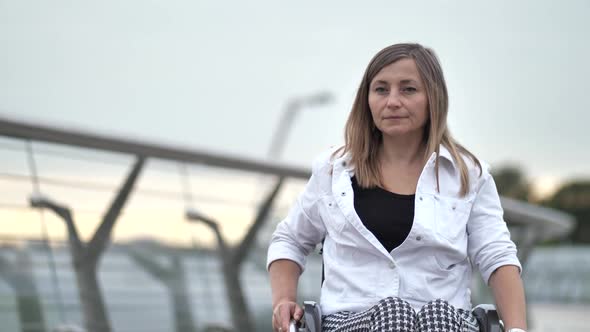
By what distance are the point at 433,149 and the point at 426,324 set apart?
48cm

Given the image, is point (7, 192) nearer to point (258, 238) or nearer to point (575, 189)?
point (258, 238)

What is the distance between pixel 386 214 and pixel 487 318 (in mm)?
335

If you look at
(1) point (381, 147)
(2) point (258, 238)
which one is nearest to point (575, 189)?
(2) point (258, 238)

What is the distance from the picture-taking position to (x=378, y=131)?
2795mm

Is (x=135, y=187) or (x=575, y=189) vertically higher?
(x=135, y=187)

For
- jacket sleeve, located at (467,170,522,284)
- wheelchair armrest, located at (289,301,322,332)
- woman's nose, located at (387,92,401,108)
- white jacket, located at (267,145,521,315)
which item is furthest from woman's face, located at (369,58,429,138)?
wheelchair armrest, located at (289,301,322,332)

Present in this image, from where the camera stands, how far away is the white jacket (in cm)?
253

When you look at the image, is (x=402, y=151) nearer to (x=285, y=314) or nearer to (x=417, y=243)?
(x=417, y=243)

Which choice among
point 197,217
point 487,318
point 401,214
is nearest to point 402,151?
point 401,214

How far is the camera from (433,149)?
2652mm

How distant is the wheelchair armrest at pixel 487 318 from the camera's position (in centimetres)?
250

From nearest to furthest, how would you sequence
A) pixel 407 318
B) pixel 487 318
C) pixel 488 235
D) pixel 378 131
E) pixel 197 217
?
pixel 407 318 < pixel 487 318 < pixel 488 235 < pixel 378 131 < pixel 197 217

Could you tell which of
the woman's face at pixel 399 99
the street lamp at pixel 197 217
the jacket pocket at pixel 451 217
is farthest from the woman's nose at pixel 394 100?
the street lamp at pixel 197 217

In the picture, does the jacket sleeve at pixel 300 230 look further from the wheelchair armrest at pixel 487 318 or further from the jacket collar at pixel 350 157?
the wheelchair armrest at pixel 487 318
